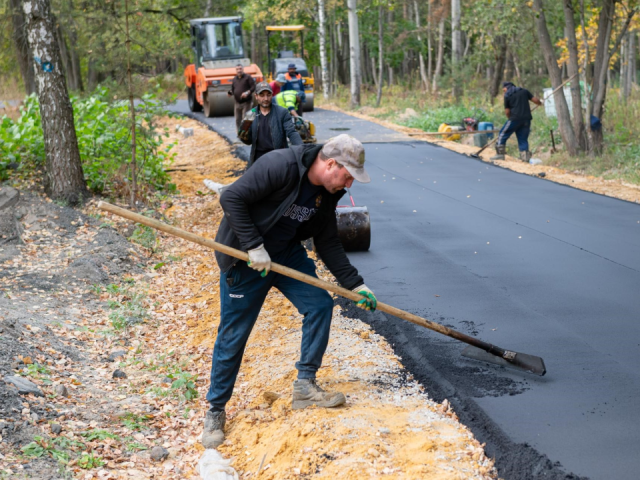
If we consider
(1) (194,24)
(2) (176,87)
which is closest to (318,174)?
(1) (194,24)

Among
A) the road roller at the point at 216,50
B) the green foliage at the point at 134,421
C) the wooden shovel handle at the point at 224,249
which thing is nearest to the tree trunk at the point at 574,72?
the road roller at the point at 216,50

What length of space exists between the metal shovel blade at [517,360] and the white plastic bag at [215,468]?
1.95m

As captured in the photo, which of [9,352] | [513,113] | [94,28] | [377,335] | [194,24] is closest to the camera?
[9,352]

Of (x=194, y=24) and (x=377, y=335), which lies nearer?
(x=377, y=335)

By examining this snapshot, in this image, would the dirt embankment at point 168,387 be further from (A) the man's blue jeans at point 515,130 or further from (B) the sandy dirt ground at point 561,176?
(A) the man's blue jeans at point 515,130

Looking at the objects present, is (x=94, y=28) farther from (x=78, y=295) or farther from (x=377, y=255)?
(x=377, y=255)

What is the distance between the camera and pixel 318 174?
376 centimetres

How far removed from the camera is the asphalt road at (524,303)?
3855 millimetres

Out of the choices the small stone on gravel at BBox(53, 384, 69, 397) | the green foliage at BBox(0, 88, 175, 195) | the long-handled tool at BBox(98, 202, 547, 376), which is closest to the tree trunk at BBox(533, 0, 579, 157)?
the green foliage at BBox(0, 88, 175, 195)

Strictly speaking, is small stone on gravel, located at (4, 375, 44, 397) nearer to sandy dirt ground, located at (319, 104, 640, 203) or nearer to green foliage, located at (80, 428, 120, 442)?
green foliage, located at (80, 428, 120, 442)

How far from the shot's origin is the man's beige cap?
12.1 ft

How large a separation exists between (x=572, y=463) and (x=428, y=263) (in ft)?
13.3

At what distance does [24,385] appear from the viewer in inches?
181

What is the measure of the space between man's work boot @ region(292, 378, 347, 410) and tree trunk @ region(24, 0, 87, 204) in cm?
669
